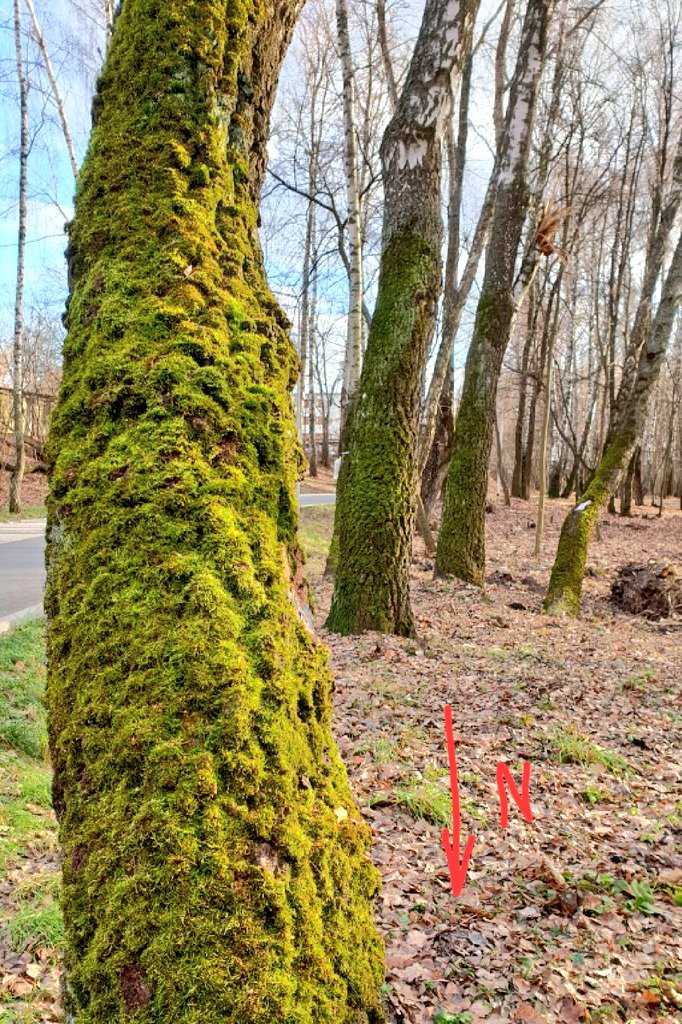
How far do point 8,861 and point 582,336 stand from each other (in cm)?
3525

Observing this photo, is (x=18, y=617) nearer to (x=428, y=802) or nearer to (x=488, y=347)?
(x=428, y=802)

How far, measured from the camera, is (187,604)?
1.32 meters

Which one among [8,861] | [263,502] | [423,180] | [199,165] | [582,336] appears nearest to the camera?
[263,502]

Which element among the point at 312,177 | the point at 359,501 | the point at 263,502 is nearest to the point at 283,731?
the point at 263,502

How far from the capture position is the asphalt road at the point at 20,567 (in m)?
7.33

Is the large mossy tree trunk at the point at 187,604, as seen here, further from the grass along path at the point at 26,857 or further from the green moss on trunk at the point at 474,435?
the green moss on trunk at the point at 474,435

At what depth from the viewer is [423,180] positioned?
21.4ft

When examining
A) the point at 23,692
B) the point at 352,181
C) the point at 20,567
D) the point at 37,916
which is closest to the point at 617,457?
the point at 352,181

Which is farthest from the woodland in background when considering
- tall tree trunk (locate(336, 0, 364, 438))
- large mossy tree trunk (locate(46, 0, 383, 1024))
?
tall tree trunk (locate(336, 0, 364, 438))

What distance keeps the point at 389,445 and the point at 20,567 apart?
5.81 m

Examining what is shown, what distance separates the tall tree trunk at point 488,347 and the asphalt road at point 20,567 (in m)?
5.42

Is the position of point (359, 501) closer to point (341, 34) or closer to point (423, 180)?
point (423, 180)

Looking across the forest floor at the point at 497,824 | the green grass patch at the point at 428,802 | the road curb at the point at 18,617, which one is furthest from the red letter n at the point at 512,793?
Answer: the road curb at the point at 18,617

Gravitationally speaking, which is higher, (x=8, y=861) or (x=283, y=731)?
(x=283, y=731)
